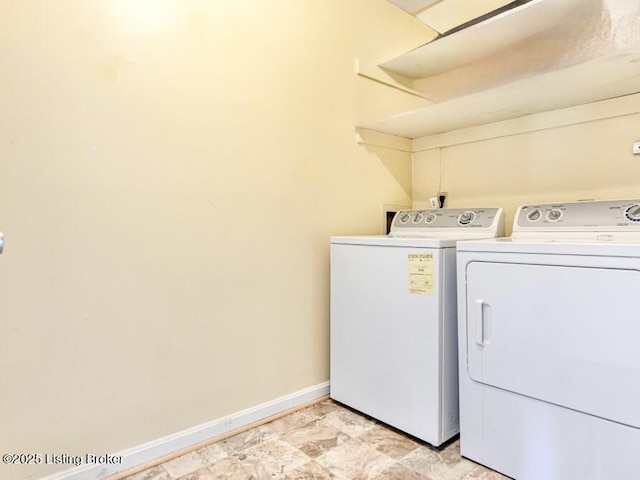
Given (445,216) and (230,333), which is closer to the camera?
(230,333)

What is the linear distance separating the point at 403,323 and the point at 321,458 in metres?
0.63

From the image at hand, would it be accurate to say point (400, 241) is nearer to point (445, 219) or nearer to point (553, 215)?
point (445, 219)

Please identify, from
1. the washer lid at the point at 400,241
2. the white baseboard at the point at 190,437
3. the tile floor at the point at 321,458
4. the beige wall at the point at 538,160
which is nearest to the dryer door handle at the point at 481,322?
the washer lid at the point at 400,241

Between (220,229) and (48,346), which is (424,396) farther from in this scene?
(48,346)

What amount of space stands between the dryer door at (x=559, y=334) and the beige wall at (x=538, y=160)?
811mm

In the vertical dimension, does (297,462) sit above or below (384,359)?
below

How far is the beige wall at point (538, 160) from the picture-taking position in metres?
1.73

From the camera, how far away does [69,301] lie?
1316 millimetres

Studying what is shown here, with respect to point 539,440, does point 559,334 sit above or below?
above

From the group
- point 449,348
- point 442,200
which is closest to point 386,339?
point 449,348

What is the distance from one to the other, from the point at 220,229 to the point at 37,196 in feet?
2.11

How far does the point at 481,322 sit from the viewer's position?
1.44 meters

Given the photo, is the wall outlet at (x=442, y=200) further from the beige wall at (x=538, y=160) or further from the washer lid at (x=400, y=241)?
the washer lid at (x=400, y=241)

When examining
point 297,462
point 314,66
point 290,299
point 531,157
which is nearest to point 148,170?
point 290,299
